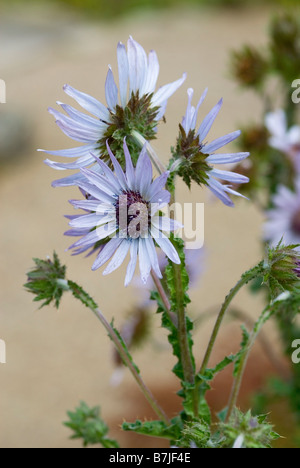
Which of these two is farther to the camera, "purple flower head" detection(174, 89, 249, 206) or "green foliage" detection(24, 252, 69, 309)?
"green foliage" detection(24, 252, 69, 309)

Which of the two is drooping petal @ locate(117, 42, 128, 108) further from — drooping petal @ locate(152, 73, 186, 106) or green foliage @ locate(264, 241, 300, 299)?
green foliage @ locate(264, 241, 300, 299)

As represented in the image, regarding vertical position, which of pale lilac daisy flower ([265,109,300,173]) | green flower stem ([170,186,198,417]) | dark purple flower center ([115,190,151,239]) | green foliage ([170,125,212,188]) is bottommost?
green flower stem ([170,186,198,417])

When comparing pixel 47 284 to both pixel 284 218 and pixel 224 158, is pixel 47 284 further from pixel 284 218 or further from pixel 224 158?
pixel 284 218

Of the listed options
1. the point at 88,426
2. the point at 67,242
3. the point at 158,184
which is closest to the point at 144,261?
the point at 158,184

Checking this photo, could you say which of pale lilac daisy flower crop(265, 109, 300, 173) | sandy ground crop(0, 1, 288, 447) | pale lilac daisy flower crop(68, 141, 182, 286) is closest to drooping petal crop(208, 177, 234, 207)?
pale lilac daisy flower crop(68, 141, 182, 286)

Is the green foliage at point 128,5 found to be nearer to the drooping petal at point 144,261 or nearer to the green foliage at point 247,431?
the drooping petal at point 144,261

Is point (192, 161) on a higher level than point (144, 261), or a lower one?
higher

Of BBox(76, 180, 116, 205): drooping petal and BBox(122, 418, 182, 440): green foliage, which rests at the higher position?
BBox(76, 180, 116, 205): drooping petal
